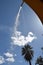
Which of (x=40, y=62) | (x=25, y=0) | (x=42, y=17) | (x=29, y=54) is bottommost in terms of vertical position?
(x=42, y=17)

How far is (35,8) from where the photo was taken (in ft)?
24.5

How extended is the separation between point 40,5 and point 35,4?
0.70 ft

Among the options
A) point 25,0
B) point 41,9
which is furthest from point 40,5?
point 25,0

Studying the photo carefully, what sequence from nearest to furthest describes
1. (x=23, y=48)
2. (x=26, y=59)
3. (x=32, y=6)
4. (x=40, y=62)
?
A: (x=32, y=6)
(x=40, y=62)
(x=26, y=59)
(x=23, y=48)

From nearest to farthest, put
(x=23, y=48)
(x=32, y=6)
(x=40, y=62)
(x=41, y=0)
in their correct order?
(x=41, y=0) < (x=32, y=6) < (x=40, y=62) < (x=23, y=48)

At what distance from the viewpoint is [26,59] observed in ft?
193

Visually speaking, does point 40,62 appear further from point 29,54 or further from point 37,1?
point 37,1

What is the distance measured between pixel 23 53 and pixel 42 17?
54.6 metres

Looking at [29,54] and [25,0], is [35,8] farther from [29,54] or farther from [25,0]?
[29,54]

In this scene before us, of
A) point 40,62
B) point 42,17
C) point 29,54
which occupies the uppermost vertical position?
point 29,54

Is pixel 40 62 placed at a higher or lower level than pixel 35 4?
higher

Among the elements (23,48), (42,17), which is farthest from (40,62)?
(42,17)

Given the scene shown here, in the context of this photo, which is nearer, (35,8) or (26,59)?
(35,8)

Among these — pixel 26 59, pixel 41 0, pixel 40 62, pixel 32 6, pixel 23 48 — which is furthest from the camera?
pixel 23 48
